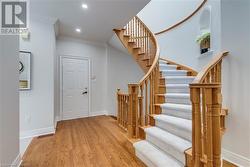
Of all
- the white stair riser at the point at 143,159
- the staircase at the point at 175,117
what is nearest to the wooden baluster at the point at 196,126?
the staircase at the point at 175,117

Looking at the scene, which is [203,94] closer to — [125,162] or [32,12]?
[125,162]

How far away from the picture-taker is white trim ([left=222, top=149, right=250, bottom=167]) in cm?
175

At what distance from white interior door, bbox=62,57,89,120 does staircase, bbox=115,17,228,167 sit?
1.64m

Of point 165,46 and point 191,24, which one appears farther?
point 165,46

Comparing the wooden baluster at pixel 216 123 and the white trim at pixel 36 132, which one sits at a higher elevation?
the wooden baluster at pixel 216 123

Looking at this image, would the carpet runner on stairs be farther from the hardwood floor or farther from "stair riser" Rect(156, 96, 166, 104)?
the hardwood floor

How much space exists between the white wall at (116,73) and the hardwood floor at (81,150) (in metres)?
1.79

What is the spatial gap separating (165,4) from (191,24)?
4.98 ft

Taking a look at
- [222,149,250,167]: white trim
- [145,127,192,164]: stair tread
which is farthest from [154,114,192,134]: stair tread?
[222,149,250,167]: white trim

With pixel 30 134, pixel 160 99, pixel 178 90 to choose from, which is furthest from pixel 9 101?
pixel 178 90

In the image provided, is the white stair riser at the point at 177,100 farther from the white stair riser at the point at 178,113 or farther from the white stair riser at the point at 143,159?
the white stair riser at the point at 143,159

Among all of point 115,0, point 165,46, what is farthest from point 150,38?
point 115,0

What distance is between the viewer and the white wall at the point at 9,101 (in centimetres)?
144

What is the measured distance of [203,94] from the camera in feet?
4.47
